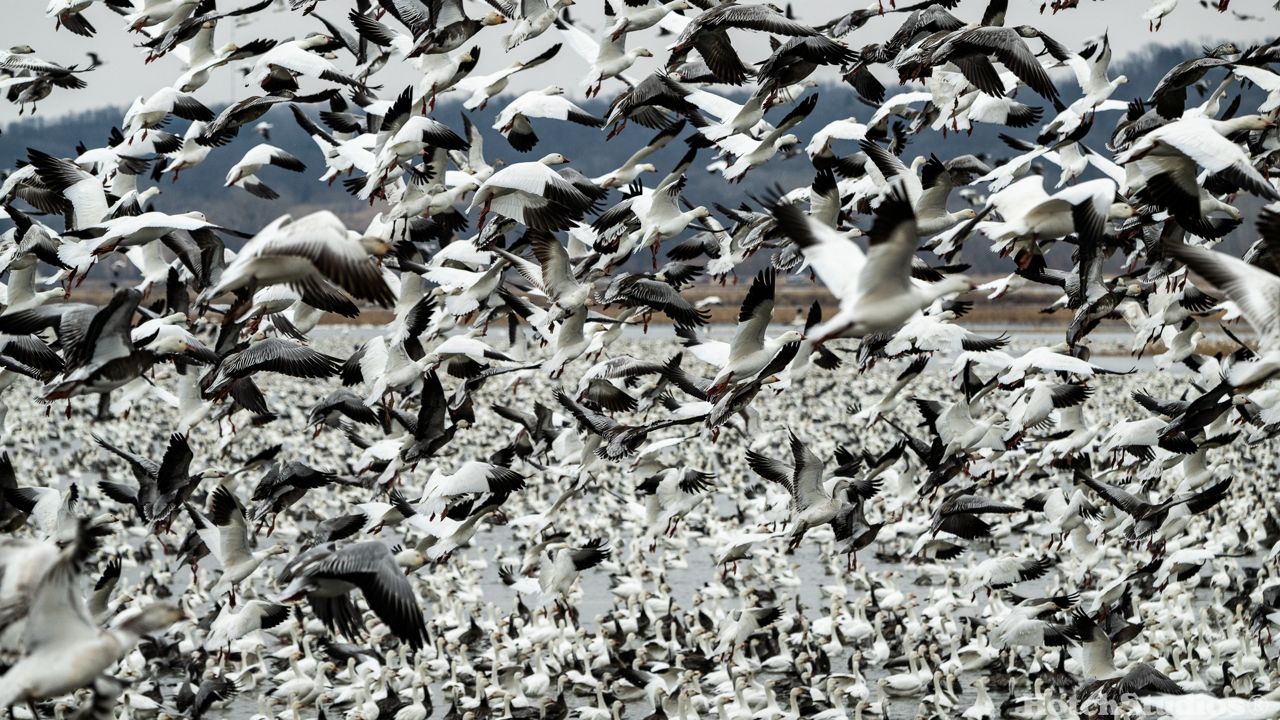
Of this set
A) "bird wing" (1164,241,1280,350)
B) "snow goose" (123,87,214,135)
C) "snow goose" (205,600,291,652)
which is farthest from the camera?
"snow goose" (123,87,214,135)

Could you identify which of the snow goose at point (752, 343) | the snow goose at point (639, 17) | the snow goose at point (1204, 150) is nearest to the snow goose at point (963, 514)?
the snow goose at point (752, 343)

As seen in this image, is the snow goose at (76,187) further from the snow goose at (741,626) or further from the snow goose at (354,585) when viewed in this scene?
the snow goose at (741,626)

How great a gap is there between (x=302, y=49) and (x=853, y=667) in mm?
7338

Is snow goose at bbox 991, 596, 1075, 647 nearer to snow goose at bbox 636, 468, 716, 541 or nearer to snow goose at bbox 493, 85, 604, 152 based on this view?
snow goose at bbox 636, 468, 716, 541

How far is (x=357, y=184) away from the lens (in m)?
10.6

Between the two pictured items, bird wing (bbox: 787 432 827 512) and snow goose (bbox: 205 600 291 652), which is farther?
snow goose (bbox: 205 600 291 652)

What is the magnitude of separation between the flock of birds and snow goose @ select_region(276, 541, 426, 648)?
2 centimetres

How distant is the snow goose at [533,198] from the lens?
8953 mm

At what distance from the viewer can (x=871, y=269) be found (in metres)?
5.91

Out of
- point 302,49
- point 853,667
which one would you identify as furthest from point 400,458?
point 853,667

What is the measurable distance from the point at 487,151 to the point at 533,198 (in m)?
142

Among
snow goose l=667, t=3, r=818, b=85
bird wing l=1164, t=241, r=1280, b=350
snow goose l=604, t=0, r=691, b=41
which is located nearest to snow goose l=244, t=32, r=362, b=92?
snow goose l=604, t=0, r=691, b=41

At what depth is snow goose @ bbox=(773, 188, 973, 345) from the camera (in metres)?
5.77

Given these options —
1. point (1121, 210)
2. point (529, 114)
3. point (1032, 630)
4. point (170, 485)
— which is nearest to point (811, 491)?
point (1032, 630)
